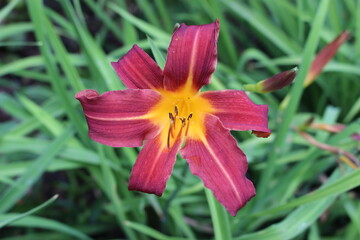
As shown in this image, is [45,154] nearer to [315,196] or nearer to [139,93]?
[139,93]

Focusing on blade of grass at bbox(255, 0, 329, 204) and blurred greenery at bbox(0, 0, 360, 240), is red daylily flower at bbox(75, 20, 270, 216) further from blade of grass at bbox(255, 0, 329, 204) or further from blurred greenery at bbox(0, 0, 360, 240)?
blade of grass at bbox(255, 0, 329, 204)

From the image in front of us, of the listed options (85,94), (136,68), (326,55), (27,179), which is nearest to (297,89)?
(326,55)

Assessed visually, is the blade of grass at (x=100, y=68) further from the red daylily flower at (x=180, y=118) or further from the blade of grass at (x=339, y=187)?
the blade of grass at (x=339, y=187)

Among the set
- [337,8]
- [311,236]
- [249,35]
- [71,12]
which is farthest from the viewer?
[249,35]

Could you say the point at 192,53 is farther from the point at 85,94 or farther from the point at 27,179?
the point at 27,179

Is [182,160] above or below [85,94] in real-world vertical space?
above

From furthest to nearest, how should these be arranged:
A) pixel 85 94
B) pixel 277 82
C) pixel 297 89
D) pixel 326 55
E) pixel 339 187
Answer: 1. pixel 326 55
2. pixel 297 89
3. pixel 339 187
4. pixel 277 82
5. pixel 85 94

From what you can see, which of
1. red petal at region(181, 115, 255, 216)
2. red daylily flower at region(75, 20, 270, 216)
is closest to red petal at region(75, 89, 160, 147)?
red daylily flower at region(75, 20, 270, 216)

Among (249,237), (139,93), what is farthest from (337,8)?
(139,93)
